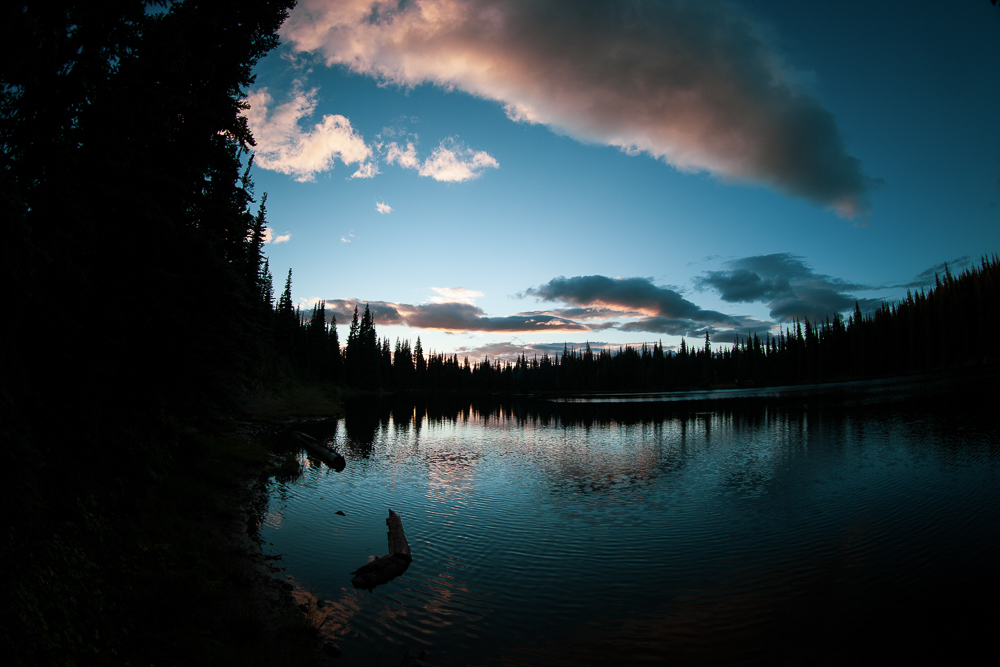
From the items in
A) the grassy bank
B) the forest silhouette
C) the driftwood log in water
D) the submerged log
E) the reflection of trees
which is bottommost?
the reflection of trees

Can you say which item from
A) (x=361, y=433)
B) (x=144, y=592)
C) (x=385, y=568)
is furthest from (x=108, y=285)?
(x=361, y=433)

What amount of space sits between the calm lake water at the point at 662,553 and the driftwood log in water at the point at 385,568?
0.92ft

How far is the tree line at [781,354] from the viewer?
99.4m

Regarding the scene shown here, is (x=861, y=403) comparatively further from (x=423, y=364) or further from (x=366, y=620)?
(x=423, y=364)

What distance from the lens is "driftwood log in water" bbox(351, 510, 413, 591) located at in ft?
37.5

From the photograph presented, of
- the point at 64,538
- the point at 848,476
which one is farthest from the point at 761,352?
the point at 64,538

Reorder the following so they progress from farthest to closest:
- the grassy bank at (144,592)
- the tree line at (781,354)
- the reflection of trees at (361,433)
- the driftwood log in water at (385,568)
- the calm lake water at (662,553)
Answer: the tree line at (781,354) → the reflection of trees at (361,433) → the driftwood log in water at (385,568) → the calm lake water at (662,553) → the grassy bank at (144,592)

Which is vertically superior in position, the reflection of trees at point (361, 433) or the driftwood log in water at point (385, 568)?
the driftwood log in water at point (385, 568)

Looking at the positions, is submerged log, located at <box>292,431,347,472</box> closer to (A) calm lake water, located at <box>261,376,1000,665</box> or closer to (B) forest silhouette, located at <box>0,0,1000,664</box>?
(A) calm lake water, located at <box>261,376,1000,665</box>

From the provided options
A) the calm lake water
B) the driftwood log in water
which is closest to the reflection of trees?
the calm lake water

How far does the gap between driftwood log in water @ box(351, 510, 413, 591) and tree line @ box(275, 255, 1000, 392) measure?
81.3m

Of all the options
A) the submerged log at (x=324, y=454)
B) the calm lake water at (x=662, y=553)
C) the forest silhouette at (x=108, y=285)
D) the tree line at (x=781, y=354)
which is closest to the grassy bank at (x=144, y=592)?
the forest silhouette at (x=108, y=285)

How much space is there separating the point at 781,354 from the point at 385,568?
620ft

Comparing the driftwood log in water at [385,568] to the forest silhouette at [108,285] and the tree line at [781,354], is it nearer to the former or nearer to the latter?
the forest silhouette at [108,285]
